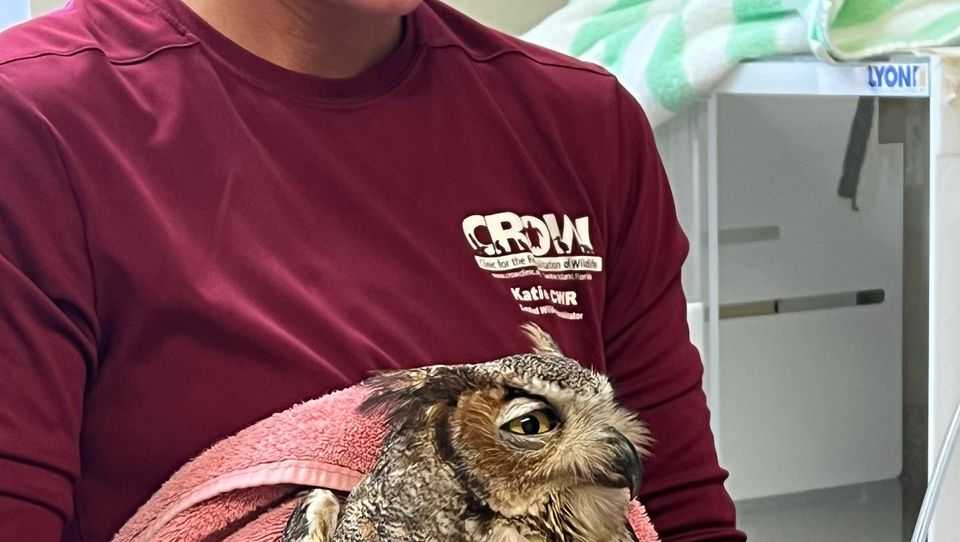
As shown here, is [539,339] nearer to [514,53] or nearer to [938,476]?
[514,53]

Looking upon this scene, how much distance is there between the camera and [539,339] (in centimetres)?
71

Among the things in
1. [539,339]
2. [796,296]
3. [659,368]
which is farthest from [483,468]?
[796,296]

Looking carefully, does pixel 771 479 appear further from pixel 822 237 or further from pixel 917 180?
pixel 917 180

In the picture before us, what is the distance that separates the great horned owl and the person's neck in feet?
0.70

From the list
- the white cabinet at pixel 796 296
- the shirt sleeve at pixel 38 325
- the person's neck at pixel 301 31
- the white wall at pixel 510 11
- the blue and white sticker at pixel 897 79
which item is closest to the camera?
the shirt sleeve at pixel 38 325

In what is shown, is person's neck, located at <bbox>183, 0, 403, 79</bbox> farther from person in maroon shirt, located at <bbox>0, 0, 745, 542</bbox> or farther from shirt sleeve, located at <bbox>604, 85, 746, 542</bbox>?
shirt sleeve, located at <bbox>604, 85, 746, 542</bbox>

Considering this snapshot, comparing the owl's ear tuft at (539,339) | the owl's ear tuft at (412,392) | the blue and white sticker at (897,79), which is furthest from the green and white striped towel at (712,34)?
the owl's ear tuft at (412,392)

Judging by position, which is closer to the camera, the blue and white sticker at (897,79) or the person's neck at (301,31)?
the person's neck at (301,31)

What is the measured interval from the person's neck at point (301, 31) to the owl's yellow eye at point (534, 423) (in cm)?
25

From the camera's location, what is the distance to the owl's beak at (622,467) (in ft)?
2.04

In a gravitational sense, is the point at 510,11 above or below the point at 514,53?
below

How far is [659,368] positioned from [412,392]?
24cm

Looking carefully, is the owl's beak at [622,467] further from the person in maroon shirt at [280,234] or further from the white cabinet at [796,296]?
the white cabinet at [796,296]

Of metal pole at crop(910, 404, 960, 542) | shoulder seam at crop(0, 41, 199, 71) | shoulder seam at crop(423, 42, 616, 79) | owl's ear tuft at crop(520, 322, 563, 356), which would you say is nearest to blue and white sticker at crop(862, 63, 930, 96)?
metal pole at crop(910, 404, 960, 542)
